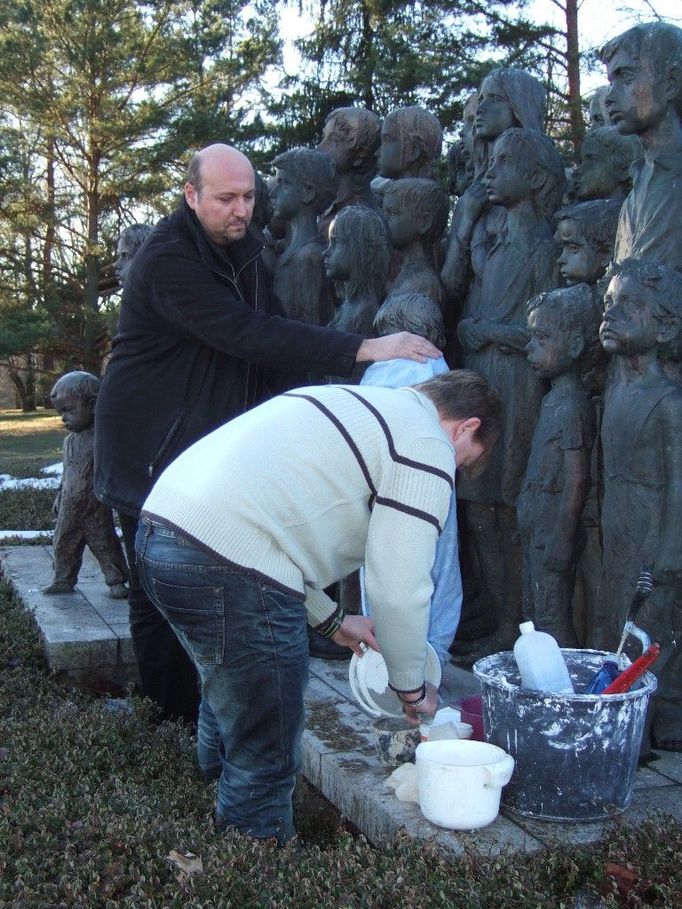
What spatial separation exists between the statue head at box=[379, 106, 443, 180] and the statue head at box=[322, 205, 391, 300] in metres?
0.62

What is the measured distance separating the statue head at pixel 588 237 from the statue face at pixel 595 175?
281 mm

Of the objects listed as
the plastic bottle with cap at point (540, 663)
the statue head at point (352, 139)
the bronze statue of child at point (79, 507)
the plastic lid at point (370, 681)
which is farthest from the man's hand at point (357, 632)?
the statue head at point (352, 139)

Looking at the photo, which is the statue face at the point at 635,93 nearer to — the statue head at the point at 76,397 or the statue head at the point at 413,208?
the statue head at the point at 413,208

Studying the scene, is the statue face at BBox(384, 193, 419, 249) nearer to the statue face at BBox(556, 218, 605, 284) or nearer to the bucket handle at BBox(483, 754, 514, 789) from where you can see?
the statue face at BBox(556, 218, 605, 284)

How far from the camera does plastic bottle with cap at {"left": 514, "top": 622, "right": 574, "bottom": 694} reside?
3039 millimetres

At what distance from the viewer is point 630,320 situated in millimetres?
3473

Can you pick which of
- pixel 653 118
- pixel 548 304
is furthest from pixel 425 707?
pixel 653 118

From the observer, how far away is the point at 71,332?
22016 mm

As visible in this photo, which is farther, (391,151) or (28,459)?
(28,459)

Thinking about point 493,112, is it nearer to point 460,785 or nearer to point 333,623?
point 333,623

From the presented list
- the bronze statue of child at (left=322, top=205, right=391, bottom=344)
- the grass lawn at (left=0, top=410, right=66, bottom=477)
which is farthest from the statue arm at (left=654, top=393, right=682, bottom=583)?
the grass lawn at (left=0, top=410, right=66, bottom=477)

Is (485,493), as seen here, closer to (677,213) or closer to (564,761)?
(677,213)

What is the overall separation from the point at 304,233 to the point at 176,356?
1.84 metres

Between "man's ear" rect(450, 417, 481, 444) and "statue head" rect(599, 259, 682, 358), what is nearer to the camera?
"man's ear" rect(450, 417, 481, 444)
